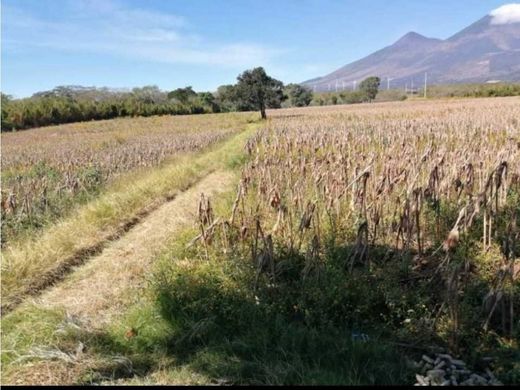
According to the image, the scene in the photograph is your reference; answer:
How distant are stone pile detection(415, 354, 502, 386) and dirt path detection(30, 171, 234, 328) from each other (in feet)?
8.65

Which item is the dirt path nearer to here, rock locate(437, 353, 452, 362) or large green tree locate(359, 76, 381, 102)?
rock locate(437, 353, 452, 362)

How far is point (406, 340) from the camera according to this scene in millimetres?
3383

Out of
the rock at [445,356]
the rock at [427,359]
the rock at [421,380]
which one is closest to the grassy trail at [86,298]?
the rock at [421,380]

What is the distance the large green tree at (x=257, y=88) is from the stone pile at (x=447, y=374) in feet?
129

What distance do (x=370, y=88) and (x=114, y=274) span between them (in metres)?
100

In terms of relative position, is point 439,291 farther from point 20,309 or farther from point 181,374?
point 20,309

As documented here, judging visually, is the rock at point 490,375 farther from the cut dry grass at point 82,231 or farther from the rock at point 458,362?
the cut dry grass at point 82,231

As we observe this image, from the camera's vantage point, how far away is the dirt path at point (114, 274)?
4.32 metres

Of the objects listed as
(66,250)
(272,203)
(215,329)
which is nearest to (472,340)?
(215,329)

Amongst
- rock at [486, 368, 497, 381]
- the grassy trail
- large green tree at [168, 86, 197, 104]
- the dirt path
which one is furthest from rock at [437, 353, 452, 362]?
large green tree at [168, 86, 197, 104]

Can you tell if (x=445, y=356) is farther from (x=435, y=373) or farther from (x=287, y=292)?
(x=287, y=292)

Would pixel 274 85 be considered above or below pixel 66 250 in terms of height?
above

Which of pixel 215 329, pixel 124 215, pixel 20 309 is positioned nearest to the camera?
pixel 215 329

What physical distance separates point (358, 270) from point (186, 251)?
196 cm
